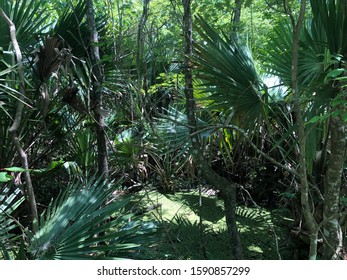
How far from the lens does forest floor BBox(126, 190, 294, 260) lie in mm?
3062

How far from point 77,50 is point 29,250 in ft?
6.82

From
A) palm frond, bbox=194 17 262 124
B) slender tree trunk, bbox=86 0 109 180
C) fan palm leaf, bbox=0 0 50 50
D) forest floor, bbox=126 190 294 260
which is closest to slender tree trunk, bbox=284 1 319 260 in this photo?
palm frond, bbox=194 17 262 124

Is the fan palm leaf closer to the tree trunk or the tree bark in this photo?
the tree bark

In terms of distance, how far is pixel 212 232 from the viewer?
368cm

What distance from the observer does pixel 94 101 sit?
304cm

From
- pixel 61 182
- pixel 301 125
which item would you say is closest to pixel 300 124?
pixel 301 125

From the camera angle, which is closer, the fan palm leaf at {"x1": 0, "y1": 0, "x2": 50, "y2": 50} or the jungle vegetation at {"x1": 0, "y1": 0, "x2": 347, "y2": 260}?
the jungle vegetation at {"x1": 0, "y1": 0, "x2": 347, "y2": 260}

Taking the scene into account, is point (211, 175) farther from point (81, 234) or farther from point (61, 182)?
point (61, 182)

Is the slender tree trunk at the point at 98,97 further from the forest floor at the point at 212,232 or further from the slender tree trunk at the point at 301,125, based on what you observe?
the slender tree trunk at the point at 301,125

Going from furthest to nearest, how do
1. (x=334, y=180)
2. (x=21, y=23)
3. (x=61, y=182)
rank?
(x=61, y=182) → (x=21, y=23) → (x=334, y=180)

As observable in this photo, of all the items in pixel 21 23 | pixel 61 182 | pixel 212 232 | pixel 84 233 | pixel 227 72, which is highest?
pixel 21 23

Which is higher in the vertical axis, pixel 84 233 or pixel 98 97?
pixel 98 97

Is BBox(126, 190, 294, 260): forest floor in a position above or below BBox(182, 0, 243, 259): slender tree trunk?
below

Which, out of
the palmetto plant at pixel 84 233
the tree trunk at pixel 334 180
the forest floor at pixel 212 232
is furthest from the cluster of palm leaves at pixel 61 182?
the tree trunk at pixel 334 180
